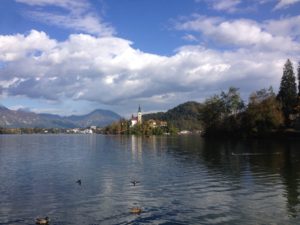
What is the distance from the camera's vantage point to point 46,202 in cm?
3338

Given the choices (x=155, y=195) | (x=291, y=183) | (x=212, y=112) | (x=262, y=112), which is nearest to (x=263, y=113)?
(x=262, y=112)

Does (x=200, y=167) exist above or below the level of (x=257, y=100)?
below

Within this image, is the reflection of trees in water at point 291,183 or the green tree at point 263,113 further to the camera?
the green tree at point 263,113

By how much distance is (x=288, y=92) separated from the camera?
501ft

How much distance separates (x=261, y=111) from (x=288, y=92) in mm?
16685

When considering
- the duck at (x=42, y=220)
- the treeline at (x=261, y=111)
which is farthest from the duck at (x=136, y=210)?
the treeline at (x=261, y=111)

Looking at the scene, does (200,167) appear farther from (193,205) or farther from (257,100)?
(257,100)

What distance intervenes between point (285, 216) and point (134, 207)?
10904 mm

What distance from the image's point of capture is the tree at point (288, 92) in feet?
496

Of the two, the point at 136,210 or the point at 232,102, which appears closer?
the point at 136,210

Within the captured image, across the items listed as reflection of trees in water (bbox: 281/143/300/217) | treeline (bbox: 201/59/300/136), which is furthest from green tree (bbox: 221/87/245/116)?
reflection of trees in water (bbox: 281/143/300/217)

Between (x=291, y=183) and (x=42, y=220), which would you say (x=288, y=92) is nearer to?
(x=291, y=183)

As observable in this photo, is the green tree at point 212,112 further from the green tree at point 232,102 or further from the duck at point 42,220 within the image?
the duck at point 42,220

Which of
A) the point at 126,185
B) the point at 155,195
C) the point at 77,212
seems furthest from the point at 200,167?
the point at 77,212
